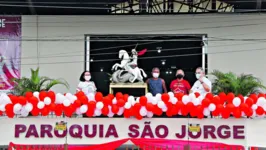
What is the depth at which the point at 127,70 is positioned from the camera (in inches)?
480

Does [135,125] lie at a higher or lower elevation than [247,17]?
lower

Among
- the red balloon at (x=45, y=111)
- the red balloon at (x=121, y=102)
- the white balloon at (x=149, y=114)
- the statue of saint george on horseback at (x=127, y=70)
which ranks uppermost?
the statue of saint george on horseback at (x=127, y=70)

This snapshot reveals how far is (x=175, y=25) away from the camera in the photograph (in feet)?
43.4

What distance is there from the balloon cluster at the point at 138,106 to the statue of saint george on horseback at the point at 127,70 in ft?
8.34

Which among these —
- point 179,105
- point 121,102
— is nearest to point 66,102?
point 121,102

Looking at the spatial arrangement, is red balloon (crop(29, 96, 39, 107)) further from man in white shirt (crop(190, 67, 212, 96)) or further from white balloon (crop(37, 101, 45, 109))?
man in white shirt (crop(190, 67, 212, 96))

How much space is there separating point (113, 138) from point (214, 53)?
5.01 meters

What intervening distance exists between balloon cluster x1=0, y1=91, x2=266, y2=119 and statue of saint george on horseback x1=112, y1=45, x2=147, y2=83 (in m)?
2.54

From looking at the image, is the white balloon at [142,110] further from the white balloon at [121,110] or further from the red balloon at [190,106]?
the red balloon at [190,106]

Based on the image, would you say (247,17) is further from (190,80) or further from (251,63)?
(190,80)

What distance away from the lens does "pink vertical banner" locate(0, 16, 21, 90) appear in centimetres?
1309

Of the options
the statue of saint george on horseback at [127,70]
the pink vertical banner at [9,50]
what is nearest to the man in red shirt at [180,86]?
the statue of saint george on horseback at [127,70]

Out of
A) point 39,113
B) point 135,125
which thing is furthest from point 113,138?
point 39,113

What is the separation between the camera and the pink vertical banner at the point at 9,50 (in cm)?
1309
